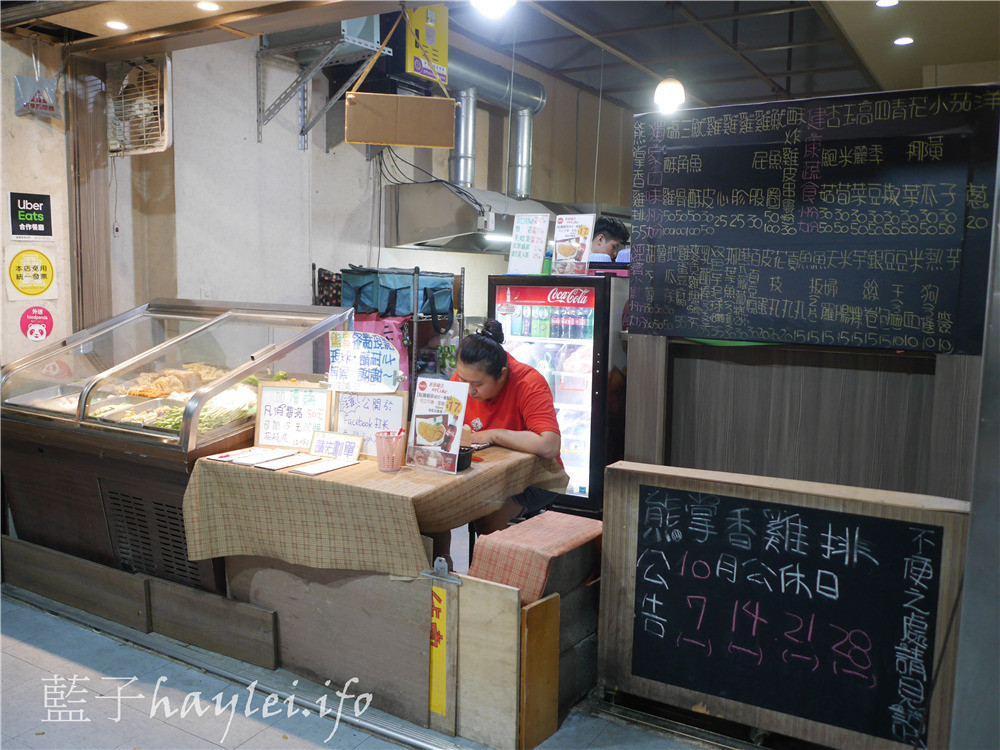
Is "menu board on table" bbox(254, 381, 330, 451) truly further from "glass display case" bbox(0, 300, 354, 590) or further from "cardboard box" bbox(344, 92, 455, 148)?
"cardboard box" bbox(344, 92, 455, 148)

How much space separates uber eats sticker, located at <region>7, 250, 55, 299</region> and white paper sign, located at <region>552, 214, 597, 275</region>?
3197 mm

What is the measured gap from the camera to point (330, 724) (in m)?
2.92

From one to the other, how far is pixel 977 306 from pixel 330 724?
277 centimetres

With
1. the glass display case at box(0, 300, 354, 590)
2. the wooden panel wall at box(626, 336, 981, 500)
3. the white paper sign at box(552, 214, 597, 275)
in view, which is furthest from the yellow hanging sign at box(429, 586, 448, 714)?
the white paper sign at box(552, 214, 597, 275)

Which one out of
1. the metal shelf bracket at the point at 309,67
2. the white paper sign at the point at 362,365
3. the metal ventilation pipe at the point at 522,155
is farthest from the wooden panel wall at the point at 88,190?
the metal ventilation pipe at the point at 522,155

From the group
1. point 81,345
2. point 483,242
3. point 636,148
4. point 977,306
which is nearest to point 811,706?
point 977,306

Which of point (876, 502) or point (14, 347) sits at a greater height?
point (14, 347)

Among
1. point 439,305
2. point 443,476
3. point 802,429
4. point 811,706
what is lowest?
point 811,706

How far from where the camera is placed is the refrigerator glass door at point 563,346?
17.2 feet

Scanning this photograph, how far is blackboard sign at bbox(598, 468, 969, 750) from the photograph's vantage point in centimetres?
246

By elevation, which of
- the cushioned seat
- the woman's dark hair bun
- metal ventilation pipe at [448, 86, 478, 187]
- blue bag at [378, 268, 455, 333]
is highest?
metal ventilation pipe at [448, 86, 478, 187]

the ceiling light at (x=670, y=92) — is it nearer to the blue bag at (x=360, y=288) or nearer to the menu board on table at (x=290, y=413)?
the blue bag at (x=360, y=288)

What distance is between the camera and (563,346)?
5.35 meters

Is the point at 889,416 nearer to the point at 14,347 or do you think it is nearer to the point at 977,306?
the point at 977,306
